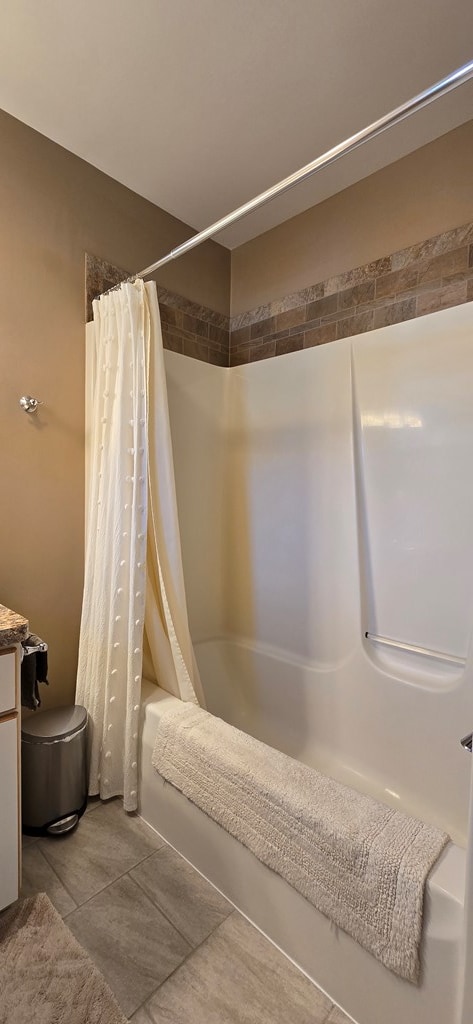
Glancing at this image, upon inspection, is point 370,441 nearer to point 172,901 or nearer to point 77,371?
point 77,371

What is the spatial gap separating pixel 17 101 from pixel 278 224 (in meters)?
1.22

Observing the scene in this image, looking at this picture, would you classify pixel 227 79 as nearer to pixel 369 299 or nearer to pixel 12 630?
pixel 369 299

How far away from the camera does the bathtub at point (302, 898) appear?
857 mm

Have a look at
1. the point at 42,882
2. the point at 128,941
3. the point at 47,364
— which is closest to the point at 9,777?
the point at 42,882

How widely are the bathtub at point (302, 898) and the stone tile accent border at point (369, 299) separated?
1559 mm

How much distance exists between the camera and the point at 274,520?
83.0 inches

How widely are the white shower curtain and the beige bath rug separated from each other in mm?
437

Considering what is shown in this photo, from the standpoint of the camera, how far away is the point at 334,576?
1864 mm

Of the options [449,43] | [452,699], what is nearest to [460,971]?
[452,699]

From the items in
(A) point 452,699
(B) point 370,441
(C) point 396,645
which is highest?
(B) point 370,441

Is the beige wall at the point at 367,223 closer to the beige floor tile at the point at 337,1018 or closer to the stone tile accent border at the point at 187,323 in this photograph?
the stone tile accent border at the point at 187,323

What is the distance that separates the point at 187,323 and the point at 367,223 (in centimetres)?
97

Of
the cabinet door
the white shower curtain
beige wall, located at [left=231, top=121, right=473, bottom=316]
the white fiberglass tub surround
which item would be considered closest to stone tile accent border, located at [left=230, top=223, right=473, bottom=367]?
beige wall, located at [left=231, top=121, right=473, bottom=316]

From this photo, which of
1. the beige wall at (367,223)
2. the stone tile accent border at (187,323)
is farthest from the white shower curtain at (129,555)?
the beige wall at (367,223)
